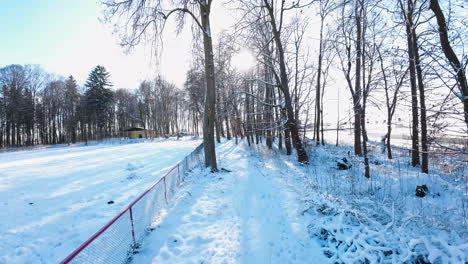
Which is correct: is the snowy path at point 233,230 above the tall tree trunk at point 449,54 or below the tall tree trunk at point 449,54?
below

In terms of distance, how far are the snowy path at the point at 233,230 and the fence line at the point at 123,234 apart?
28 centimetres

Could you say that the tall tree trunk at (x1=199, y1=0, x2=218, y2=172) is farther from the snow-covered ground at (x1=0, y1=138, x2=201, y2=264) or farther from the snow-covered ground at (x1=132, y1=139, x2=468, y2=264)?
the snow-covered ground at (x1=132, y1=139, x2=468, y2=264)

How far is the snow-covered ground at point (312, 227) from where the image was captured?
3.29 metres

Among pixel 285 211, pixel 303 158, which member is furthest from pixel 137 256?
pixel 303 158

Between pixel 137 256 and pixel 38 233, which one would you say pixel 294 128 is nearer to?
pixel 137 256

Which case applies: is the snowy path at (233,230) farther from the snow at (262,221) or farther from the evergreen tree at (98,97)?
the evergreen tree at (98,97)

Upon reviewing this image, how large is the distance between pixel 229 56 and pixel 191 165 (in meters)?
6.72

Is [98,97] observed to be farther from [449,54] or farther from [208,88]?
[449,54]

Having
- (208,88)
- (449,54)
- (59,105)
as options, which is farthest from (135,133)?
(449,54)

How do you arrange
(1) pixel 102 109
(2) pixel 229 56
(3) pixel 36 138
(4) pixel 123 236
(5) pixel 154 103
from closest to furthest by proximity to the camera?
(4) pixel 123 236 < (2) pixel 229 56 < (1) pixel 102 109 < (3) pixel 36 138 < (5) pixel 154 103

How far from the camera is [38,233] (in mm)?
4867

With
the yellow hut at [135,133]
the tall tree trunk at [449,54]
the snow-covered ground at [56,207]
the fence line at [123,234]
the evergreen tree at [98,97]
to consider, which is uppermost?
the evergreen tree at [98,97]

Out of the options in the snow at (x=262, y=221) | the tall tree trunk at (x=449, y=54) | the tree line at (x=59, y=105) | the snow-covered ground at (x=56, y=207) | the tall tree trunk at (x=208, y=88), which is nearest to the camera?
the tall tree trunk at (x=449, y=54)

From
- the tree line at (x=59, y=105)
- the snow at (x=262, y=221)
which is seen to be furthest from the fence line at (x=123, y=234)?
the tree line at (x=59, y=105)
